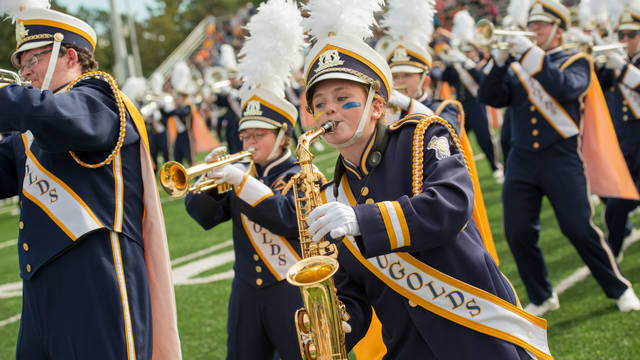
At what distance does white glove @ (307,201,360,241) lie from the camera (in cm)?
198

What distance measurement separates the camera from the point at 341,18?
262cm

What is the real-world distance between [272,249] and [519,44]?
2.55 m

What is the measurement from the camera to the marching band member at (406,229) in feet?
6.73

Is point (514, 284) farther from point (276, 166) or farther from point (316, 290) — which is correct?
point (316, 290)

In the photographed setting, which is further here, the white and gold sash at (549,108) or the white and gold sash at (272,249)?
the white and gold sash at (549,108)

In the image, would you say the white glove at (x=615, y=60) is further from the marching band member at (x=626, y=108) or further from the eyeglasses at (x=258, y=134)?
the eyeglasses at (x=258, y=134)

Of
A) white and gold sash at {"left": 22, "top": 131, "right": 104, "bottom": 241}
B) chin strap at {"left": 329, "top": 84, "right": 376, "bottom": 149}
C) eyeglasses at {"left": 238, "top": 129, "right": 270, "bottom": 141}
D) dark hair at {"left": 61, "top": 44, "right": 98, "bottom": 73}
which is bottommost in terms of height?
eyeglasses at {"left": 238, "top": 129, "right": 270, "bottom": 141}

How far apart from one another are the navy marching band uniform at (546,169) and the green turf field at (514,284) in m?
0.32

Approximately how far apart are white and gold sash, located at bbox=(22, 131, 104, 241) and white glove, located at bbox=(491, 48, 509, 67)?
348 centimetres

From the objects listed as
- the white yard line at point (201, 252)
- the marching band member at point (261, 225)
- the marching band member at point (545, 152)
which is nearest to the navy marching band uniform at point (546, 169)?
the marching band member at point (545, 152)

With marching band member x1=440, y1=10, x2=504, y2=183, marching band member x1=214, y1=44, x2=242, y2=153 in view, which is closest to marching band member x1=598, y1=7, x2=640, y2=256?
marching band member x1=440, y1=10, x2=504, y2=183

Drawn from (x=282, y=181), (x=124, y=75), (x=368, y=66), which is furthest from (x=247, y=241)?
(x=124, y=75)

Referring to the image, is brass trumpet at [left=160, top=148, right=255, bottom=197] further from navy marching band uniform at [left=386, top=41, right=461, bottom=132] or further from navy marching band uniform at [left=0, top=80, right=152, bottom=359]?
navy marching band uniform at [left=386, top=41, right=461, bottom=132]

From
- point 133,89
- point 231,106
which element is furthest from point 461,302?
point 133,89
